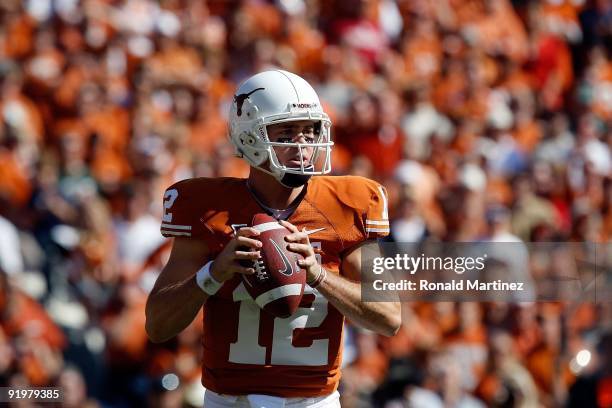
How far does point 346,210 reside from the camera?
416cm

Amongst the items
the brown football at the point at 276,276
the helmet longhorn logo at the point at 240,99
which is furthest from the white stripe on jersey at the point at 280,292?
the helmet longhorn logo at the point at 240,99

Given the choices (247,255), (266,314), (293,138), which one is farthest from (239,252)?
(293,138)

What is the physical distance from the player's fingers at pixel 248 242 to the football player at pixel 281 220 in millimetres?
250

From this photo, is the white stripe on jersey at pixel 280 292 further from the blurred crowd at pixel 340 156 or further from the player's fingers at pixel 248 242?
the blurred crowd at pixel 340 156

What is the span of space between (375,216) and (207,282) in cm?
62

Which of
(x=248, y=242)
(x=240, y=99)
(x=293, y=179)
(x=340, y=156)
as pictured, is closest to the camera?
(x=248, y=242)

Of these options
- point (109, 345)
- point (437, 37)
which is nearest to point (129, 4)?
point (437, 37)

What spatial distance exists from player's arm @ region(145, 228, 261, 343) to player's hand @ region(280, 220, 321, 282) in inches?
4.2

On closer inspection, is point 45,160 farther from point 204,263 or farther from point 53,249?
point 204,263

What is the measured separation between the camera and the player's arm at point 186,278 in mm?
3828

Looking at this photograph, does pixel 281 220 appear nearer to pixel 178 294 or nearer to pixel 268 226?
pixel 268 226

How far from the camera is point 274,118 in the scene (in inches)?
161

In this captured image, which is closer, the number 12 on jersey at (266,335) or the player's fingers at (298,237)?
the player's fingers at (298,237)

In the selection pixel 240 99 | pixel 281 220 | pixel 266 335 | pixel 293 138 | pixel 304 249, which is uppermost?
pixel 240 99
